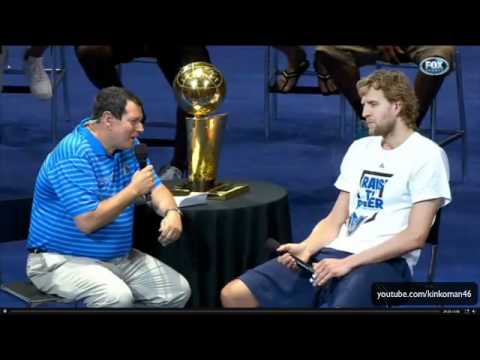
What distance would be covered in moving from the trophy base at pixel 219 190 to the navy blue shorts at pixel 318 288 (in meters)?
0.42

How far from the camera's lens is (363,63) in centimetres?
535

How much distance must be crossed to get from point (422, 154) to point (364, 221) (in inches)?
12.7

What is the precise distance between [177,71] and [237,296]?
38.2 inches

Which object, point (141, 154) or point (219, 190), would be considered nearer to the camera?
point (141, 154)

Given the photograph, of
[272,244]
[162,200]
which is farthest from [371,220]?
[162,200]

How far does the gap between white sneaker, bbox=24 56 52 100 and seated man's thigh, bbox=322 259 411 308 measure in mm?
1376

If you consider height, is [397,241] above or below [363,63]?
below

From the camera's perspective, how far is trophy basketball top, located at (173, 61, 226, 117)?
5379mm

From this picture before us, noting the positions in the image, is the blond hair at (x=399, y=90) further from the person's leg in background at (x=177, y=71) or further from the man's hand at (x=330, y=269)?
the person's leg in background at (x=177, y=71)

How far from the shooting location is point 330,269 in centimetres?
493

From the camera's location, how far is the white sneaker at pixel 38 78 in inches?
206

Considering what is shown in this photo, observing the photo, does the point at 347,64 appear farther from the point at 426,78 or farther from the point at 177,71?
the point at 177,71
